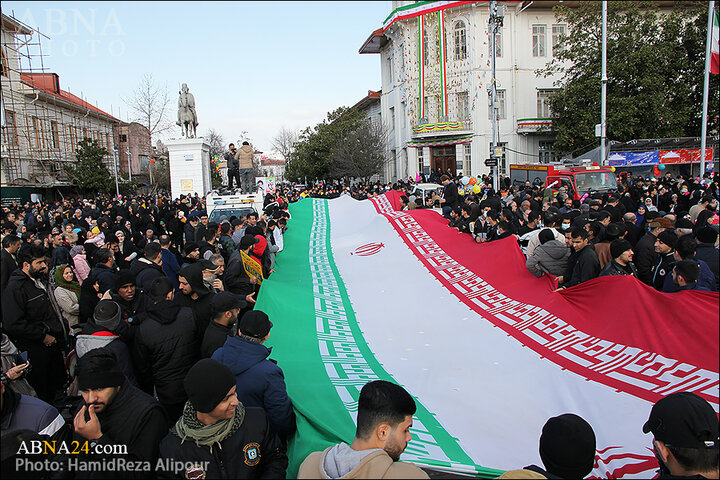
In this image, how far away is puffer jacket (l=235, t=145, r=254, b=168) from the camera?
18469mm

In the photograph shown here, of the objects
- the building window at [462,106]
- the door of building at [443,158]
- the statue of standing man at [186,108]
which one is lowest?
the door of building at [443,158]

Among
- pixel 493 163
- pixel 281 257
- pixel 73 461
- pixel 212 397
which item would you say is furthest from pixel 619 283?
pixel 493 163

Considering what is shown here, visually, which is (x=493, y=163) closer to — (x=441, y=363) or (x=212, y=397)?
(x=441, y=363)

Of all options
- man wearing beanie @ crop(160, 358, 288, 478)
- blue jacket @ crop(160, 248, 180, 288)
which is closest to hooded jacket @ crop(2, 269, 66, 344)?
blue jacket @ crop(160, 248, 180, 288)

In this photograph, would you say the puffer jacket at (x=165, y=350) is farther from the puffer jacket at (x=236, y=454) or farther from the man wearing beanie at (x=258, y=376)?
the puffer jacket at (x=236, y=454)

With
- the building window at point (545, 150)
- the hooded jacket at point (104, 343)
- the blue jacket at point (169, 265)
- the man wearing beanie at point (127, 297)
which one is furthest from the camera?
the building window at point (545, 150)

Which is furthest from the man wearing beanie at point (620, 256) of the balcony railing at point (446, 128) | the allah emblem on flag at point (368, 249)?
the balcony railing at point (446, 128)

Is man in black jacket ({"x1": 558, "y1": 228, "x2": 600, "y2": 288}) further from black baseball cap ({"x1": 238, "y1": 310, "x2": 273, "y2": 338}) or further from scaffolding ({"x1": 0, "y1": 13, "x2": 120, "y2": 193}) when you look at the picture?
scaffolding ({"x1": 0, "y1": 13, "x2": 120, "y2": 193})

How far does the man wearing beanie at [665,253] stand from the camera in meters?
5.72

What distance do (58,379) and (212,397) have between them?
4.49 meters

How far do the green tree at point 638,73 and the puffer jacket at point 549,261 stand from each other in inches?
1092

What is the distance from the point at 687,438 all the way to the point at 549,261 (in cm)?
424

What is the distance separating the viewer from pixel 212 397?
113 inches

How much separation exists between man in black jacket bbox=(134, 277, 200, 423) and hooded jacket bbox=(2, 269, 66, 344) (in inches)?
82.8
